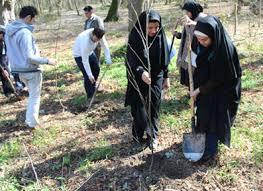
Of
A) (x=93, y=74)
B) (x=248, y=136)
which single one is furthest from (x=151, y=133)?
(x=93, y=74)

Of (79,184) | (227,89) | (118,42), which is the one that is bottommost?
Result: (118,42)

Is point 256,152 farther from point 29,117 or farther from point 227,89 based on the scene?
point 29,117

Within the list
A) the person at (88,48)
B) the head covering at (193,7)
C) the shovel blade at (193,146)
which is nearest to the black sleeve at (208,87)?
the shovel blade at (193,146)

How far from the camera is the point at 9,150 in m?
6.11

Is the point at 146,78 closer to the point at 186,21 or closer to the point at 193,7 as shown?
the point at 186,21

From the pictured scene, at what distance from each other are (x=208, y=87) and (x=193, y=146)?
803 millimetres

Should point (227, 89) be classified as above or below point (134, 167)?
above

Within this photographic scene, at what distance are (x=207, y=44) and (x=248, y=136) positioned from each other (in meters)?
1.89

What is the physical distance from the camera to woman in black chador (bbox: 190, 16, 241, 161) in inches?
167

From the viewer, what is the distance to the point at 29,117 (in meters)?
6.57

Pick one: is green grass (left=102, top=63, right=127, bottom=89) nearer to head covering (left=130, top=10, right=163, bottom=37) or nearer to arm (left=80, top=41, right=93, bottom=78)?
arm (left=80, top=41, right=93, bottom=78)

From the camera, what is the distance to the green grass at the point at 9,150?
589 cm

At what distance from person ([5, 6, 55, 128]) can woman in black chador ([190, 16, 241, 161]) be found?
238 centimetres

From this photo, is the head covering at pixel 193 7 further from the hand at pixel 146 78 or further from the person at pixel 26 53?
the person at pixel 26 53
